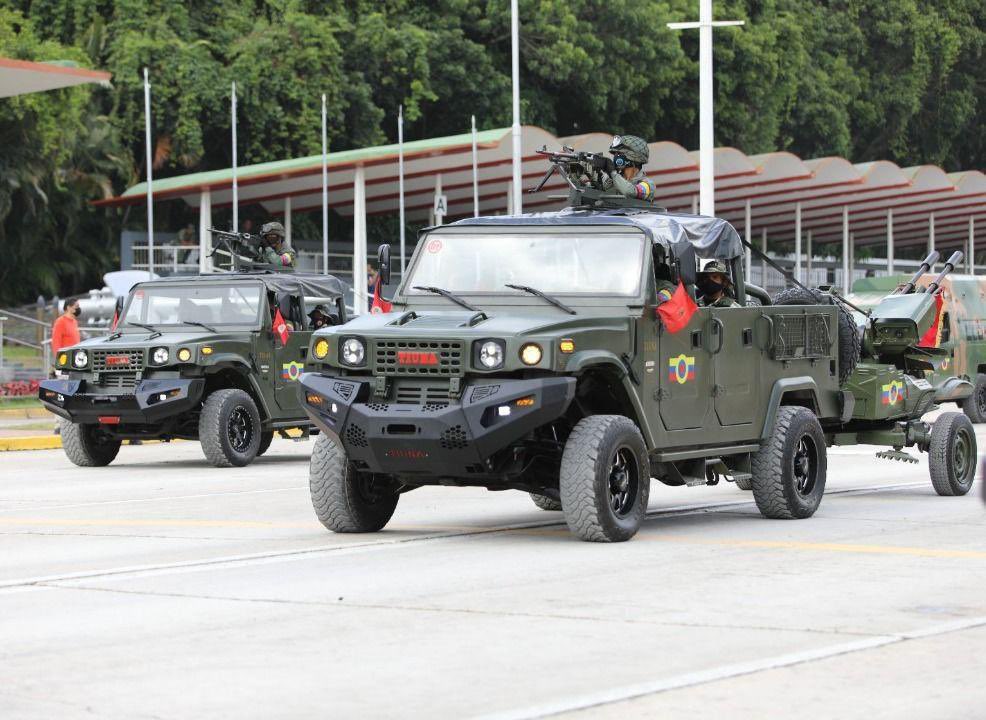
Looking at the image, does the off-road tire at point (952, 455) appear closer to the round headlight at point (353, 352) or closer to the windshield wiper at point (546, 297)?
the windshield wiper at point (546, 297)

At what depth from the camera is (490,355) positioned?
11570 millimetres

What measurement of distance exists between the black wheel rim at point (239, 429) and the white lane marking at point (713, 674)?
12.5m

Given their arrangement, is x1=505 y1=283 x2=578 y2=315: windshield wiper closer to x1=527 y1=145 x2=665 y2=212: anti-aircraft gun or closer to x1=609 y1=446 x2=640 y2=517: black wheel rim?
x1=609 y1=446 x2=640 y2=517: black wheel rim

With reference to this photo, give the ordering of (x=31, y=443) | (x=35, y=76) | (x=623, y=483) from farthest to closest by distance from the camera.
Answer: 1. (x=35, y=76)
2. (x=31, y=443)
3. (x=623, y=483)

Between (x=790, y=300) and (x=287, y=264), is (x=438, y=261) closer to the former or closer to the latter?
(x=790, y=300)

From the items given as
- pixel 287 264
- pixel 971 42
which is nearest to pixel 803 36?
pixel 971 42

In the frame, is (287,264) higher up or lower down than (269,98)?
lower down

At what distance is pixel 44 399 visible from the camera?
66.1ft

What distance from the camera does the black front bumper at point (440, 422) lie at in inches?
451

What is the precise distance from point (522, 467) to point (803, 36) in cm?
6149

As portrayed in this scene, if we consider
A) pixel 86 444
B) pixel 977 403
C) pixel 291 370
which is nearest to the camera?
pixel 86 444

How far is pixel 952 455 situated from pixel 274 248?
1022 centimetres

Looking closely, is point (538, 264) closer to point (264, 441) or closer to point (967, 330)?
point (264, 441)

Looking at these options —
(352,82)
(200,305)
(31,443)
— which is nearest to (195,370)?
(200,305)
